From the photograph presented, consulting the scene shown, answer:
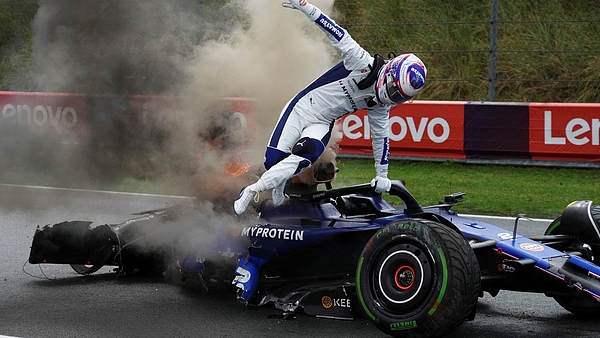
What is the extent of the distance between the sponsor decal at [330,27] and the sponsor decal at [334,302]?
1980 millimetres

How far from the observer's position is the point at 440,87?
18.0 metres

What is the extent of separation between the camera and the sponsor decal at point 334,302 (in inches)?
248

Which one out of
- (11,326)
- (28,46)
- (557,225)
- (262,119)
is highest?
(28,46)

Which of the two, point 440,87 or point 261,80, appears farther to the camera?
point 440,87

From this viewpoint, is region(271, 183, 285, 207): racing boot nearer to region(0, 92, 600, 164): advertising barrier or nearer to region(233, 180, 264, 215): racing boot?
region(233, 180, 264, 215): racing boot

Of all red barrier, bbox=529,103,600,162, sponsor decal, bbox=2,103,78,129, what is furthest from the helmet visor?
red barrier, bbox=529,103,600,162

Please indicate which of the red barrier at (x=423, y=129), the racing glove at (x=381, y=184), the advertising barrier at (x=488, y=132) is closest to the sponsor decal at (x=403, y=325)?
the racing glove at (x=381, y=184)

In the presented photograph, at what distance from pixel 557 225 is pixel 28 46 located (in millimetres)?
5570

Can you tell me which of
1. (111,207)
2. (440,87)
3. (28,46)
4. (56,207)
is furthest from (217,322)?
(440,87)

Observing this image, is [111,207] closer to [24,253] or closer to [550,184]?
[24,253]

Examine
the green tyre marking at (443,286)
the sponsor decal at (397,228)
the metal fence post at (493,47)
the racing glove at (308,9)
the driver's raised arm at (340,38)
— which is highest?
the metal fence post at (493,47)

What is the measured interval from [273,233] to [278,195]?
13.9 inches

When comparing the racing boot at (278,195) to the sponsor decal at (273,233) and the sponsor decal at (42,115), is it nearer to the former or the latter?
the sponsor decal at (273,233)

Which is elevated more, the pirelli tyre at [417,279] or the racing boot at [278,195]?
the racing boot at [278,195]
